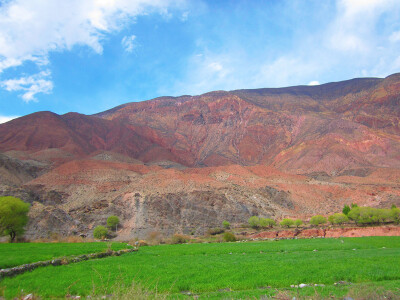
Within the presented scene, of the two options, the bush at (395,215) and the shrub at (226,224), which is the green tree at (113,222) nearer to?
the shrub at (226,224)

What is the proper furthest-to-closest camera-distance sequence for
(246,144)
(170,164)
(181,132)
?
(181,132), (246,144), (170,164)

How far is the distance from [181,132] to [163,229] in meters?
126

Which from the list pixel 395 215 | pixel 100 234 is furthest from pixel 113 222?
pixel 395 215

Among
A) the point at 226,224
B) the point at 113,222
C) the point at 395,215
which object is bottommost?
the point at 395,215

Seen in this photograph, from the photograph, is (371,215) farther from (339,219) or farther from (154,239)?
(154,239)

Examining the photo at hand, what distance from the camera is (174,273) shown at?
14320 mm

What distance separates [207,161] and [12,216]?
4741 inches

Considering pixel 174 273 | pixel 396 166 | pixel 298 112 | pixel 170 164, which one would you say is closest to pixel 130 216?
pixel 174 273

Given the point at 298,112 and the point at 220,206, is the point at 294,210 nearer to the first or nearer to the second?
the point at 220,206

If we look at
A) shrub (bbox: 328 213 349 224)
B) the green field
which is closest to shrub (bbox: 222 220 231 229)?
shrub (bbox: 328 213 349 224)

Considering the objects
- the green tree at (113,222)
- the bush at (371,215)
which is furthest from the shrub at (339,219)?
the green tree at (113,222)

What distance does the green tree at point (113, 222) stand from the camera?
6122cm

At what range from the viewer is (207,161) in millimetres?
152375

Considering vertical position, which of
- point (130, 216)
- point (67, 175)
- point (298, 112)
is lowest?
point (130, 216)
